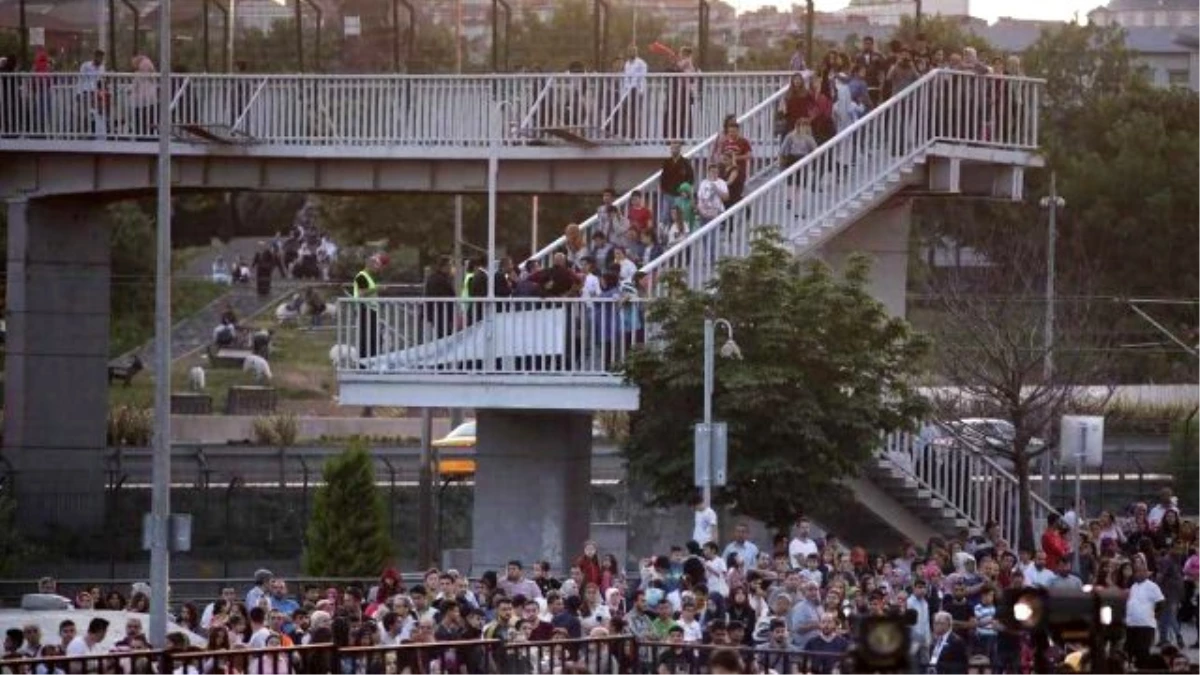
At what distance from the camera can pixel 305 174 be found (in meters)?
48.9

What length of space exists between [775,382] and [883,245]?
738 cm

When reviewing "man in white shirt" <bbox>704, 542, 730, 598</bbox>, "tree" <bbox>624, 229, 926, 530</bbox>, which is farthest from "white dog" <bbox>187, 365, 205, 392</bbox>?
"man in white shirt" <bbox>704, 542, 730, 598</bbox>

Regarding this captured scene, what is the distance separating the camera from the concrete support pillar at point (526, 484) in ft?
135

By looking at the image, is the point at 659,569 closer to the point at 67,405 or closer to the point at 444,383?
the point at 444,383

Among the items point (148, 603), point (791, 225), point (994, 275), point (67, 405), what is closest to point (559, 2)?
point (994, 275)

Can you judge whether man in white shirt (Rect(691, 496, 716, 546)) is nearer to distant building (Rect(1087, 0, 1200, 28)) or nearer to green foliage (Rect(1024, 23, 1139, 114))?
green foliage (Rect(1024, 23, 1139, 114))

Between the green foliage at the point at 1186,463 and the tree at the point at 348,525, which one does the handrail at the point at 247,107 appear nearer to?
the tree at the point at 348,525

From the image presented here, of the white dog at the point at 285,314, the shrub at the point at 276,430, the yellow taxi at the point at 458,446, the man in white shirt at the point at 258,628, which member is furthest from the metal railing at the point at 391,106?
the white dog at the point at 285,314

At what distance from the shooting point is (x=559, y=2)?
9994cm

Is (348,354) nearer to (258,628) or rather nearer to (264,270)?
(258,628)

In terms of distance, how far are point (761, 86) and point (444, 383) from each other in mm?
7448

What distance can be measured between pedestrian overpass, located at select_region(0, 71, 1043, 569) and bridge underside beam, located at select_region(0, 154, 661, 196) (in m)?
0.04

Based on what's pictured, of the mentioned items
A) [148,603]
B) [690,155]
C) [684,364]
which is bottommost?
[148,603]

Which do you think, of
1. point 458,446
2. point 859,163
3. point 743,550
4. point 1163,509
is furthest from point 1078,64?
point 743,550
